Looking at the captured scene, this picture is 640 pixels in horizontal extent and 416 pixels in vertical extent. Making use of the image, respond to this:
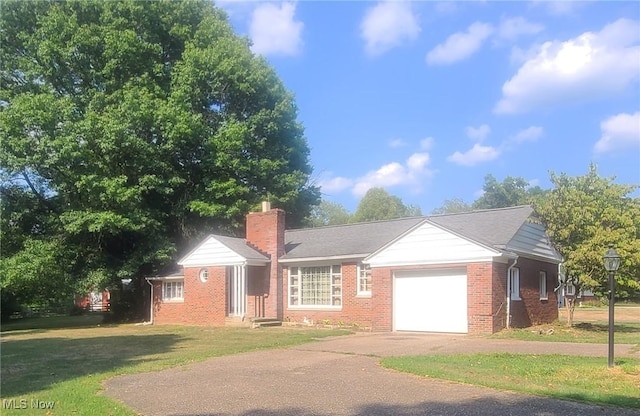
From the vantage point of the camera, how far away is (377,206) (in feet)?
238

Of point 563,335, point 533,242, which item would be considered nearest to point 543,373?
point 563,335

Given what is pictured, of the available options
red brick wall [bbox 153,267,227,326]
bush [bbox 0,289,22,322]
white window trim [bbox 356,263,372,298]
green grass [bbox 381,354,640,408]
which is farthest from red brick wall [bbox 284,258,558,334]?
bush [bbox 0,289,22,322]

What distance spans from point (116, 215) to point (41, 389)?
19.4m

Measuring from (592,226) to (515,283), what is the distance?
11.8ft

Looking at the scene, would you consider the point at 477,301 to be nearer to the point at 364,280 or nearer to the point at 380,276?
the point at 380,276

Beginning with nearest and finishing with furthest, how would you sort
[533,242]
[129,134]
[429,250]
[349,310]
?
1. [429,250]
2. [533,242]
3. [349,310]
4. [129,134]

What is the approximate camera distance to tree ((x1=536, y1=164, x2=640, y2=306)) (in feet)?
65.9

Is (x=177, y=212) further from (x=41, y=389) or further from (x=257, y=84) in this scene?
(x=41, y=389)

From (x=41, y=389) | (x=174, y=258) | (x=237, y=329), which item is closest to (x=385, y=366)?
(x=41, y=389)

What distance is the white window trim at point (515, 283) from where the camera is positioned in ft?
66.2

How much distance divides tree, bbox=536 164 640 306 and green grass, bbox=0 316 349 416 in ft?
29.2

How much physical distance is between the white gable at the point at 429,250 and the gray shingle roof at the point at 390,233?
0.23 meters

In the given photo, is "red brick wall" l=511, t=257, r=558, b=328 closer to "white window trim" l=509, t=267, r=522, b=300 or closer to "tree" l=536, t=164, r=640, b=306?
"white window trim" l=509, t=267, r=522, b=300

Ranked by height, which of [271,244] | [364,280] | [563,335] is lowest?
[563,335]
